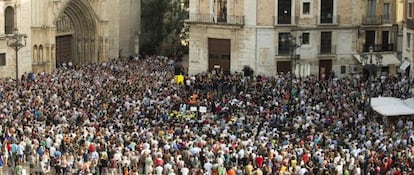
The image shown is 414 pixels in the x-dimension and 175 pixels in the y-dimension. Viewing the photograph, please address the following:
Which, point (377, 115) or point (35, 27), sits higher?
point (35, 27)

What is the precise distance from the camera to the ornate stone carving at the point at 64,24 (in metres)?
68.6

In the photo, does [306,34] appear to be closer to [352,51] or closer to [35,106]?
[352,51]

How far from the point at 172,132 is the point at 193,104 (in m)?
8.24

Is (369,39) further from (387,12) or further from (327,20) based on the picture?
(327,20)

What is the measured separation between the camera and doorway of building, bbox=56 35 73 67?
69.1 meters

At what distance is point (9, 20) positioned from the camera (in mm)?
62219

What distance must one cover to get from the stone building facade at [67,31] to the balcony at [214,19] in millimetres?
10354

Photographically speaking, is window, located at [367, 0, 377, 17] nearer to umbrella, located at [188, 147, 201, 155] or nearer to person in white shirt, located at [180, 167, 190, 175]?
umbrella, located at [188, 147, 201, 155]

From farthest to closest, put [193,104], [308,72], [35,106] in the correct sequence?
[308,72] < [193,104] < [35,106]

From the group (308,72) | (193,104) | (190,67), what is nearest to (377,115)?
(193,104)

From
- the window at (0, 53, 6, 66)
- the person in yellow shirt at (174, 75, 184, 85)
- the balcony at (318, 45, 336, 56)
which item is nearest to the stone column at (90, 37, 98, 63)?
the window at (0, 53, 6, 66)

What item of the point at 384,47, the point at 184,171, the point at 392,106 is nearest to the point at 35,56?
the point at 384,47

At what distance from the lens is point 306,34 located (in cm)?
6203

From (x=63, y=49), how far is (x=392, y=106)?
33.1 m
